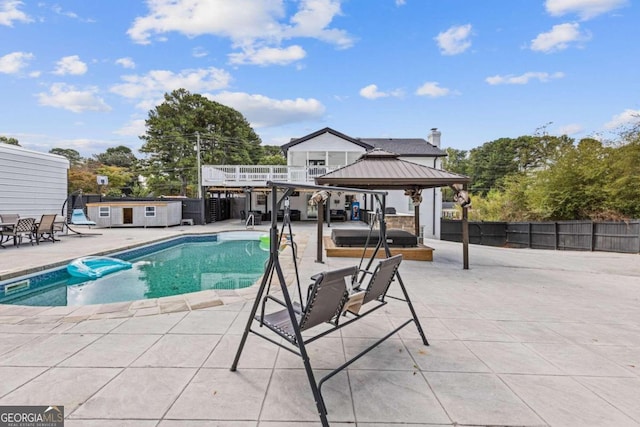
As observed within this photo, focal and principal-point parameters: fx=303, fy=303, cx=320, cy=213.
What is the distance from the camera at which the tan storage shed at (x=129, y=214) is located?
15.5 m

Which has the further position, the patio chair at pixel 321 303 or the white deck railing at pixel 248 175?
the white deck railing at pixel 248 175

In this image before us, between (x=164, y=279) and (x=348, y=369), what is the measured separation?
5771 millimetres

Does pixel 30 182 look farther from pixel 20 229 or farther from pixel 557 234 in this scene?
pixel 557 234

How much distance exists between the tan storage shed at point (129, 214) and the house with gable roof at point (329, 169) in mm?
3189

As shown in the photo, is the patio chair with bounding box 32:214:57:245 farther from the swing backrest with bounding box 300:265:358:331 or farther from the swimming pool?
the swing backrest with bounding box 300:265:358:331

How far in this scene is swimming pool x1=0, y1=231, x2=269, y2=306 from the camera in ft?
18.1

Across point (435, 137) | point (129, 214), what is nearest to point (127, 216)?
point (129, 214)

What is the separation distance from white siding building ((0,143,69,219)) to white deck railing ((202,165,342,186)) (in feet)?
21.5

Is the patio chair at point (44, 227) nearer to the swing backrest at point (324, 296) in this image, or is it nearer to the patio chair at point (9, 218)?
the patio chair at point (9, 218)

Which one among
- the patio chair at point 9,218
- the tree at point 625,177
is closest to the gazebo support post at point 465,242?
the tree at point 625,177

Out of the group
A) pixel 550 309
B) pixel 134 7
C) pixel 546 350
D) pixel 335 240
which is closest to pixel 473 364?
pixel 546 350

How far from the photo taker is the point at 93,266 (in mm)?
7121

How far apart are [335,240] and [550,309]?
534cm

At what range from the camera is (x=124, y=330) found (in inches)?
132
